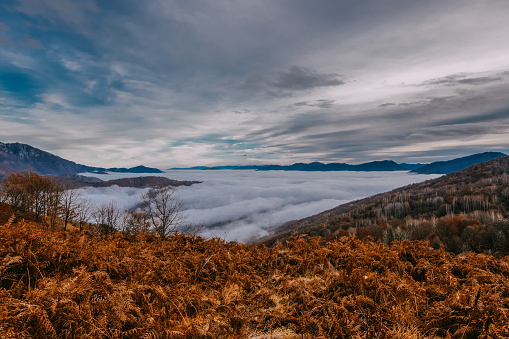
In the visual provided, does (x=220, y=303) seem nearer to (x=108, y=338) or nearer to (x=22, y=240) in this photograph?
(x=108, y=338)

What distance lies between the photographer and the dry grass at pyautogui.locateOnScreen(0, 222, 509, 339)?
3102mm

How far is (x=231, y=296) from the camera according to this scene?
4.24 metres

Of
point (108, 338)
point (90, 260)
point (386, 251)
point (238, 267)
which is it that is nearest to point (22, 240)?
point (90, 260)

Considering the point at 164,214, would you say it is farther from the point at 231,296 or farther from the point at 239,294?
the point at 231,296

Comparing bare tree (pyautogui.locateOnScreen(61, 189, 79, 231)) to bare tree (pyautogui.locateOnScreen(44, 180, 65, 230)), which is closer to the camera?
bare tree (pyautogui.locateOnScreen(61, 189, 79, 231))

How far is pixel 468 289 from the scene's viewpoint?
414 cm

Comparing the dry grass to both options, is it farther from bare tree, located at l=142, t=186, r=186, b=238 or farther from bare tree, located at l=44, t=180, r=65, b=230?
bare tree, located at l=44, t=180, r=65, b=230

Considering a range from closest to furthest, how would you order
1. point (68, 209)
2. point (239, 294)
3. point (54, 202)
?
1. point (239, 294)
2. point (54, 202)
3. point (68, 209)

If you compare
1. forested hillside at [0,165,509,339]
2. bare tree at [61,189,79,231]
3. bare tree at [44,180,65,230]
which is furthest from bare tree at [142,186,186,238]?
bare tree at [44,180,65,230]

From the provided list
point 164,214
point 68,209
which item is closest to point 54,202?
point 68,209

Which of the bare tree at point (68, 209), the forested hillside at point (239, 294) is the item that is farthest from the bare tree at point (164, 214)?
the forested hillside at point (239, 294)

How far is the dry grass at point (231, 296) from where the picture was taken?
3.10 meters

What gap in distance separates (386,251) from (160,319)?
16.7ft

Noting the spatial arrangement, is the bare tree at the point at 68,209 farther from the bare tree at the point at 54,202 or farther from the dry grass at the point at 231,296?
the dry grass at the point at 231,296
